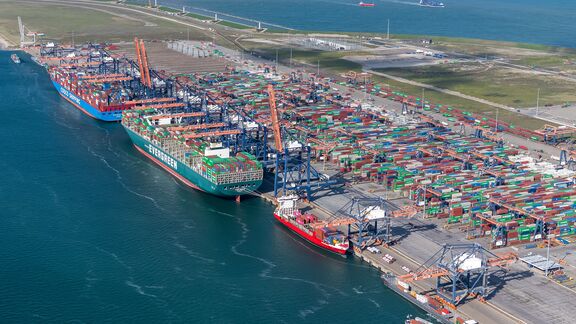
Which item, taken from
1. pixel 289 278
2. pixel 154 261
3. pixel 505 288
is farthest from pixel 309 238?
pixel 505 288

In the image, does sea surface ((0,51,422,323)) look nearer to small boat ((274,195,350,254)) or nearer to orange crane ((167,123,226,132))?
small boat ((274,195,350,254))

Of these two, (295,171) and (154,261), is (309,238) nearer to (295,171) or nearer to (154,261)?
(154,261)

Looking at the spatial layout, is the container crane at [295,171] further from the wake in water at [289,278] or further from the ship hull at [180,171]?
the wake in water at [289,278]

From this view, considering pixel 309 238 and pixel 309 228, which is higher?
pixel 309 228

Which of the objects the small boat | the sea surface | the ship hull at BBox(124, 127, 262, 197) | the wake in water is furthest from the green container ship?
the wake in water

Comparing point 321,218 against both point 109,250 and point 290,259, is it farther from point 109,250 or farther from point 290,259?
point 109,250

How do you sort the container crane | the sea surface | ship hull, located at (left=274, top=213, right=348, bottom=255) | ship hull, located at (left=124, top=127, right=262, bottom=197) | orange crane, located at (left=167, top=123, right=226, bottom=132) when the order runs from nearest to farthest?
the sea surface
ship hull, located at (left=274, top=213, right=348, bottom=255)
the container crane
ship hull, located at (left=124, top=127, right=262, bottom=197)
orange crane, located at (left=167, top=123, right=226, bottom=132)

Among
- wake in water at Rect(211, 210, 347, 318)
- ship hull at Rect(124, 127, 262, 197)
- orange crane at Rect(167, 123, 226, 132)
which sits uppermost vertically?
orange crane at Rect(167, 123, 226, 132)
